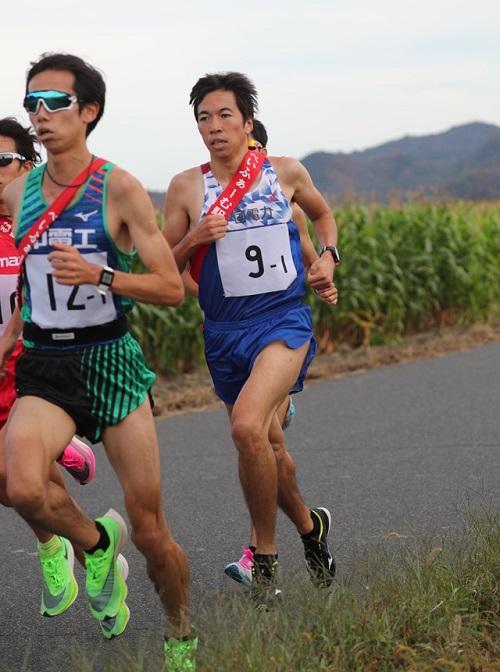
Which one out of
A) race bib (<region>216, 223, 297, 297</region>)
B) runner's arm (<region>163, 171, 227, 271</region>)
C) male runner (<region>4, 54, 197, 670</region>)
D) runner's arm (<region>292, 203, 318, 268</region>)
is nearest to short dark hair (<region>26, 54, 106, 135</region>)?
male runner (<region>4, 54, 197, 670</region>)

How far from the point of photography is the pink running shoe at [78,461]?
6496 millimetres

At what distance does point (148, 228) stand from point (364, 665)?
5.33ft

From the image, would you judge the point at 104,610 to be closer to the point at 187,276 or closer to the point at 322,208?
the point at 187,276

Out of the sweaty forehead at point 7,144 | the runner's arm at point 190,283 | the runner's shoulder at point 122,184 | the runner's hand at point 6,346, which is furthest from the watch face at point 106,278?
the sweaty forehead at point 7,144

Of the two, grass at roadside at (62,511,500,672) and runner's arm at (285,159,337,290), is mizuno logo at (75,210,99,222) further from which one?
runner's arm at (285,159,337,290)

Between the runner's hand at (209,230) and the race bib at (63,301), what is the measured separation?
111 centimetres

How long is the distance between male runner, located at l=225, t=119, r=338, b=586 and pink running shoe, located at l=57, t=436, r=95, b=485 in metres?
0.81

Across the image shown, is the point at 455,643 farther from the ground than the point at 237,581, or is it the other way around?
the point at 455,643

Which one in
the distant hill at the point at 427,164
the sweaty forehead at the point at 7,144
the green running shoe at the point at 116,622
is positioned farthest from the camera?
the distant hill at the point at 427,164

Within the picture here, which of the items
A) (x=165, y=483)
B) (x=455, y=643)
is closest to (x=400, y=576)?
(x=455, y=643)

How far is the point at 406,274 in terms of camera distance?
1759cm

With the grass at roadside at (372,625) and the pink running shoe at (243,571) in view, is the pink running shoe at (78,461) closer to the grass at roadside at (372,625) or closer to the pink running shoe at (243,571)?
the pink running shoe at (243,571)

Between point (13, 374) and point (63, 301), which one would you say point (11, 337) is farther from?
point (13, 374)

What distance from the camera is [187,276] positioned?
6480mm
